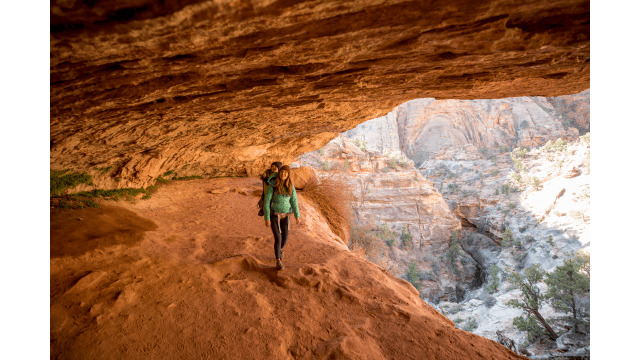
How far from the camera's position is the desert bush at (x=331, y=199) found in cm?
1130

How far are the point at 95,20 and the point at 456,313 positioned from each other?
19906mm

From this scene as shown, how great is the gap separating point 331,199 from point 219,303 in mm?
8524

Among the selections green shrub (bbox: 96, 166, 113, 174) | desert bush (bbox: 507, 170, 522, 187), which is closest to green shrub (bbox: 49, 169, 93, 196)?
green shrub (bbox: 96, 166, 113, 174)

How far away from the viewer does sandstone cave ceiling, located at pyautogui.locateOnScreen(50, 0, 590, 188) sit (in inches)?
76.9

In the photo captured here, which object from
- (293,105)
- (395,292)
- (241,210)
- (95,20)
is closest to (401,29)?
(95,20)

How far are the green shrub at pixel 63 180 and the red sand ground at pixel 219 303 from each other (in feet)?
2.41

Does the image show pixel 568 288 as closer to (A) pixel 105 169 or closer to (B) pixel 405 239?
(B) pixel 405 239

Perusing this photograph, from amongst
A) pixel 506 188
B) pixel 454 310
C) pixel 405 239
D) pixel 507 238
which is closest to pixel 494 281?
pixel 454 310

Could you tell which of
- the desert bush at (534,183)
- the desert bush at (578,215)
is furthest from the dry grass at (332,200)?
the desert bush at (534,183)

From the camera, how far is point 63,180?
18.3 feet

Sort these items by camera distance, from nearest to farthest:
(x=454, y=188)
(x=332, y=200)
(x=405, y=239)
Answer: (x=332, y=200)
(x=405, y=239)
(x=454, y=188)

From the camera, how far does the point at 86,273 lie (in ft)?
11.5

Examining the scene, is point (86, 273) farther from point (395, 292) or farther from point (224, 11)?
point (395, 292)

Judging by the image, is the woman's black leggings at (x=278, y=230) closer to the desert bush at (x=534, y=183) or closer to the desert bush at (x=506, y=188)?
the desert bush at (x=534, y=183)
